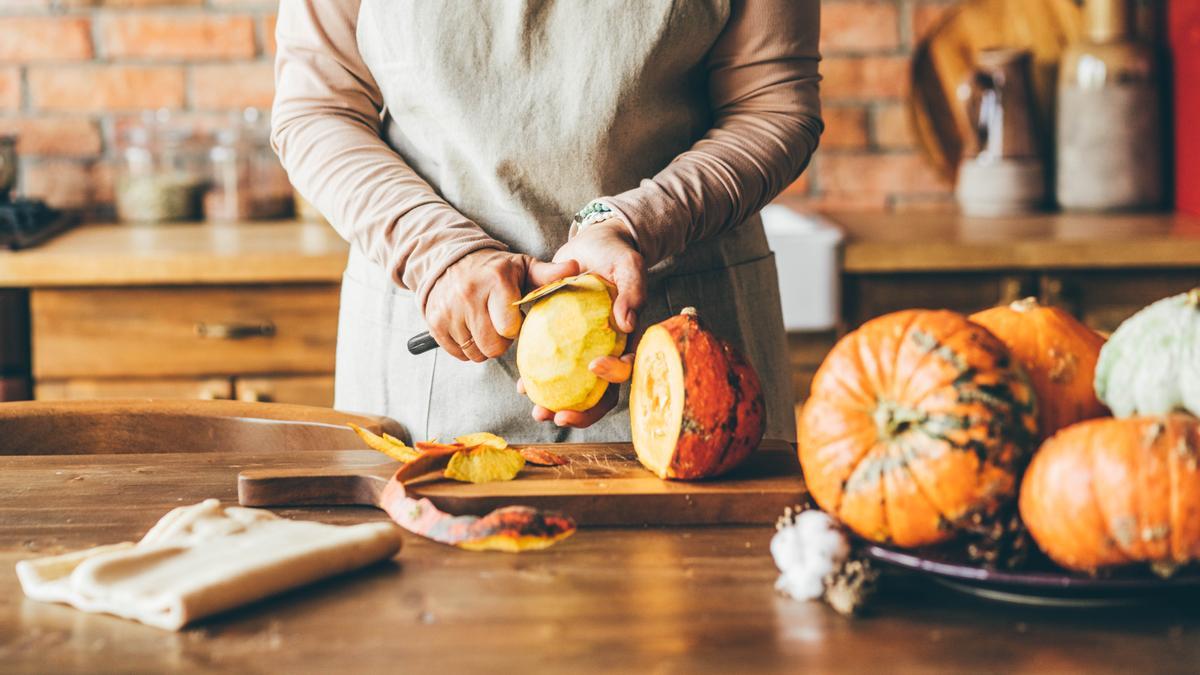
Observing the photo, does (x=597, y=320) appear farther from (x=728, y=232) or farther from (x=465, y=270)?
(x=728, y=232)

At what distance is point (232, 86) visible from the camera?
2.66 m

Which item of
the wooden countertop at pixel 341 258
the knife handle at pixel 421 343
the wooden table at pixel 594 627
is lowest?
the wooden table at pixel 594 627

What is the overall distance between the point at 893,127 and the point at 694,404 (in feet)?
6.17

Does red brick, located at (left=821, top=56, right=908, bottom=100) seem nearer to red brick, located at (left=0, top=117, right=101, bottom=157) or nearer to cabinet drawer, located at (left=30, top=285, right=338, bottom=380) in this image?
cabinet drawer, located at (left=30, top=285, right=338, bottom=380)

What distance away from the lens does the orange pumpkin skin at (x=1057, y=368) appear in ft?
2.74

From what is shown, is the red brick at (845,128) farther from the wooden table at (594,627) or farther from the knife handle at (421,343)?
the wooden table at (594,627)

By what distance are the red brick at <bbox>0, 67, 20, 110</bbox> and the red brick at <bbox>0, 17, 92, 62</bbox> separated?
1.0 inches

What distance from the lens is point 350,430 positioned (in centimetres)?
121

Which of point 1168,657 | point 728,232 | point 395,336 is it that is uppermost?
point 728,232

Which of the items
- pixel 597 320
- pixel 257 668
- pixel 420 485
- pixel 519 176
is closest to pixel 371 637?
pixel 257 668

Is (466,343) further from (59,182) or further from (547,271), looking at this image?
(59,182)

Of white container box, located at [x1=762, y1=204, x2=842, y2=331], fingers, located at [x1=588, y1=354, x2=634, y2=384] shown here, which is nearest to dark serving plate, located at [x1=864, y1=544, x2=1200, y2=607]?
fingers, located at [x1=588, y1=354, x2=634, y2=384]

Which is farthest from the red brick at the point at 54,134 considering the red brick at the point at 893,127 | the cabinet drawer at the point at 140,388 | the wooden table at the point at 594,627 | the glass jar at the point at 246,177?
the wooden table at the point at 594,627

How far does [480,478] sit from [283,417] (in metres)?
0.34
